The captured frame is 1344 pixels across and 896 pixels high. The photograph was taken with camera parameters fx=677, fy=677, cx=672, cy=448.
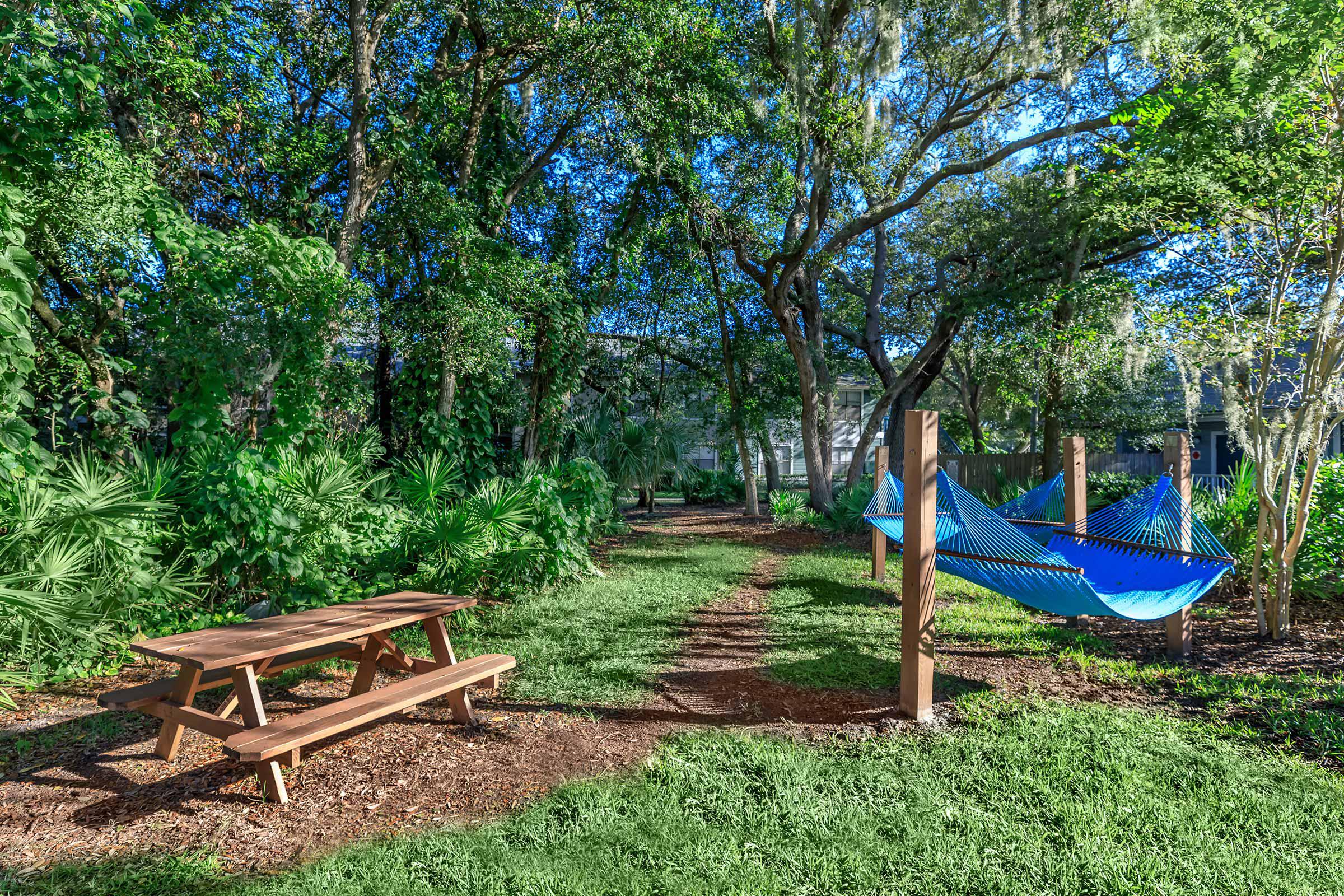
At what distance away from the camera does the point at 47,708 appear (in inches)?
146

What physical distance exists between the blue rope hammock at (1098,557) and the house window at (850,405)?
795 inches

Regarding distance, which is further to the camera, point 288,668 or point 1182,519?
point 1182,519

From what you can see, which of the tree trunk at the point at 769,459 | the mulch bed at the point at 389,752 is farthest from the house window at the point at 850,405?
the mulch bed at the point at 389,752

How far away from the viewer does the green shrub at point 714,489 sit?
17.0 metres

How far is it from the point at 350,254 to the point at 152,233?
1719 millimetres

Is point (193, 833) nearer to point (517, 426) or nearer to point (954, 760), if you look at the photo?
point (954, 760)

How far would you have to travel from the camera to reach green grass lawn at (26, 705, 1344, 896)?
2209 millimetres

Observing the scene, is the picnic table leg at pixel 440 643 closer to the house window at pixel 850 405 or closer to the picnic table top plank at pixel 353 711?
the picnic table top plank at pixel 353 711

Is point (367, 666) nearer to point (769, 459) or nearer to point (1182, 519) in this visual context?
point (1182, 519)

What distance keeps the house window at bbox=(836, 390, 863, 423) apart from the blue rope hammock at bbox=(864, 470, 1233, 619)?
20196 millimetres

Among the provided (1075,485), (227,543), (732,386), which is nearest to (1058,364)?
(1075,485)

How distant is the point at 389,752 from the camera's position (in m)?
3.24

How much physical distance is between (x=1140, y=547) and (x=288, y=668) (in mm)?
5489

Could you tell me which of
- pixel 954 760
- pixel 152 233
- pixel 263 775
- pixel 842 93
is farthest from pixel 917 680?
pixel 842 93
